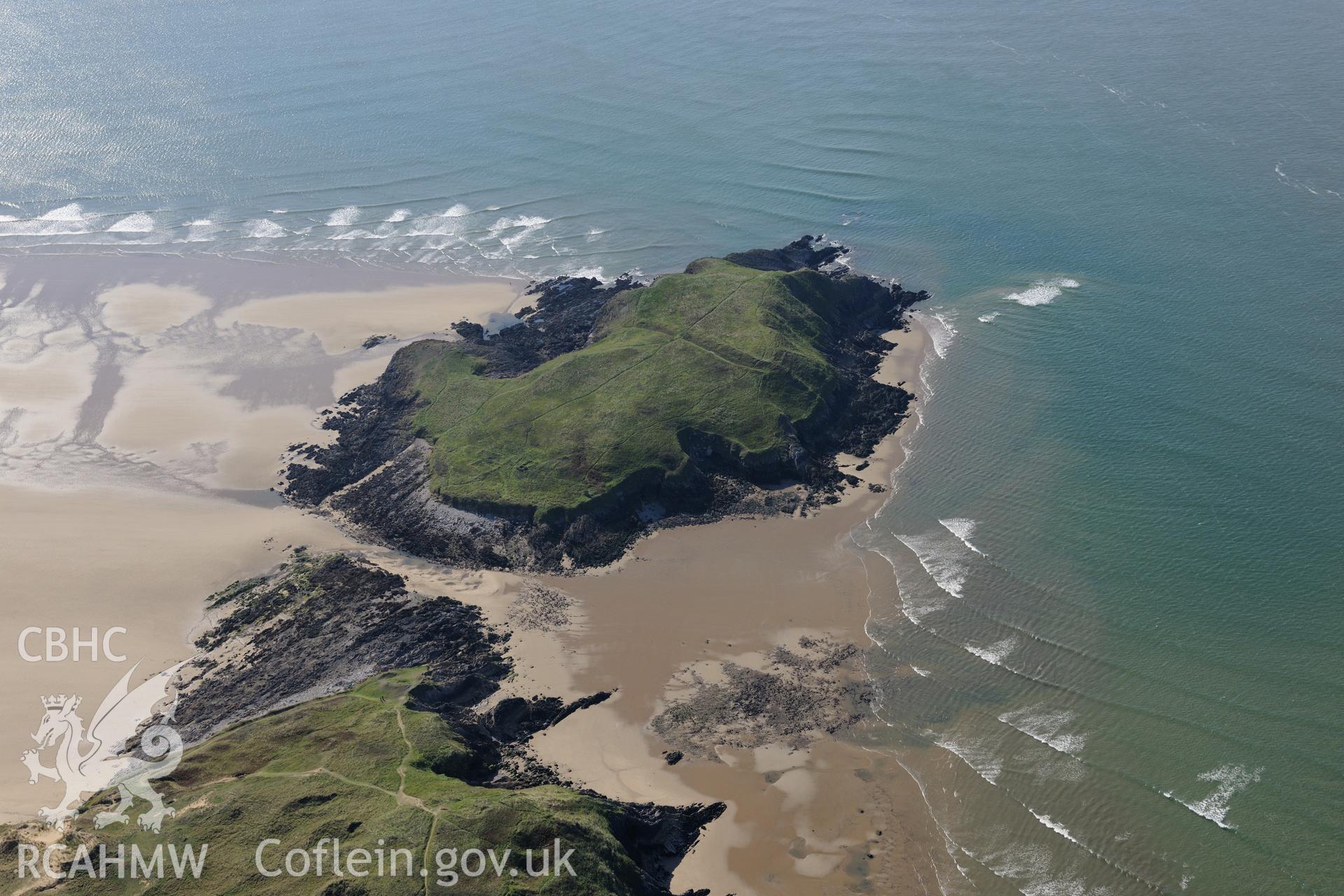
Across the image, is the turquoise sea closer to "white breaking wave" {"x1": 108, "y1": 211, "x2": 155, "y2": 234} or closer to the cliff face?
"white breaking wave" {"x1": 108, "y1": 211, "x2": 155, "y2": 234}

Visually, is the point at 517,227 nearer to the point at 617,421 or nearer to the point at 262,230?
the point at 262,230

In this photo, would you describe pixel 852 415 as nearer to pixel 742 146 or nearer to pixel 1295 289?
pixel 1295 289

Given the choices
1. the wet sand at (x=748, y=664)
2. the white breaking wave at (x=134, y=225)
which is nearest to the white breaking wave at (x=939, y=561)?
the wet sand at (x=748, y=664)

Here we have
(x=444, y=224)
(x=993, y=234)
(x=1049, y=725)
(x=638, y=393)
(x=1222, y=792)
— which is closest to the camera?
(x=1222, y=792)

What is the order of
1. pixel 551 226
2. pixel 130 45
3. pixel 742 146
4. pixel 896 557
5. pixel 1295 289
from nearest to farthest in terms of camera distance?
pixel 896 557 < pixel 1295 289 < pixel 551 226 < pixel 742 146 < pixel 130 45

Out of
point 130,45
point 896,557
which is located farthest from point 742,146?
point 130,45

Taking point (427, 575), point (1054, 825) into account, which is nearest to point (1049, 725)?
point (1054, 825)
